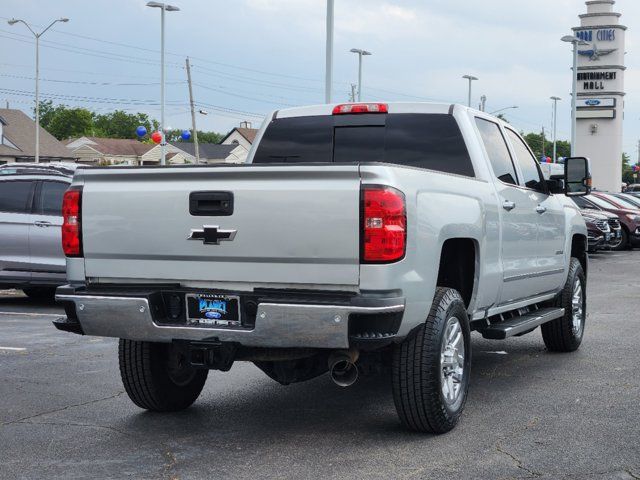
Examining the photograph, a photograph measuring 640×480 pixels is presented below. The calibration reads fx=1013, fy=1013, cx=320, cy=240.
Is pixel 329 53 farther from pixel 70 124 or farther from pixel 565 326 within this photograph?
pixel 70 124

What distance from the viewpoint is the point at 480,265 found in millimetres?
6699

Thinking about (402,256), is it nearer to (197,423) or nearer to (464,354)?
(464,354)

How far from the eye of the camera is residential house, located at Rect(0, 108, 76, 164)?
7194 centimetres

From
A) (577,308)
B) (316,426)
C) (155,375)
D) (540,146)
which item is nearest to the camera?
(316,426)

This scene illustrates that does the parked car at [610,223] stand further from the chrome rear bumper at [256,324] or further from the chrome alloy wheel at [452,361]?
the chrome rear bumper at [256,324]

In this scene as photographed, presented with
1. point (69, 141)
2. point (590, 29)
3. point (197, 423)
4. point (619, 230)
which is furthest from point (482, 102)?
point (197, 423)

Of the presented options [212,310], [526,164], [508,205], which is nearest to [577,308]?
[526,164]

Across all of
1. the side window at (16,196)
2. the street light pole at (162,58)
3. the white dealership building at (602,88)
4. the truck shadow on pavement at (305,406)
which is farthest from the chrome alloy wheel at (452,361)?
the white dealership building at (602,88)

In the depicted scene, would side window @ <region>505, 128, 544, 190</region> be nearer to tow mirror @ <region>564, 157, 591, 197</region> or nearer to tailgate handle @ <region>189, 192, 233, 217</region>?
tow mirror @ <region>564, 157, 591, 197</region>

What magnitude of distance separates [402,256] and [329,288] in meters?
0.43

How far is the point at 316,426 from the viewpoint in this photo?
248 inches

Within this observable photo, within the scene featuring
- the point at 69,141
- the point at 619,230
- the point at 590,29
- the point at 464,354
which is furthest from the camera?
the point at 69,141

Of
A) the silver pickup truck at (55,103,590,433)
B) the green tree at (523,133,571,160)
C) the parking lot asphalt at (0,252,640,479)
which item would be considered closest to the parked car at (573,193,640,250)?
the parking lot asphalt at (0,252,640,479)

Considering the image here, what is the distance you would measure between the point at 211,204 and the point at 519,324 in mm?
2919
